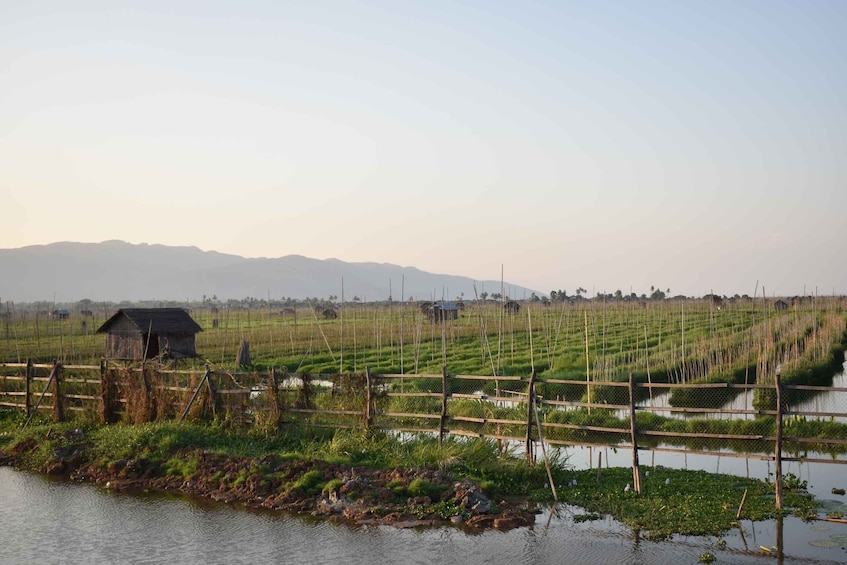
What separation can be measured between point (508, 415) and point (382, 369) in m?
10.0

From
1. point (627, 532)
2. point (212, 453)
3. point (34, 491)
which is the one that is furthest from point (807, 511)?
point (34, 491)

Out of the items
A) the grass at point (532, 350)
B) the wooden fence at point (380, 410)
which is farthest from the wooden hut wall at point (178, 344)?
the wooden fence at point (380, 410)

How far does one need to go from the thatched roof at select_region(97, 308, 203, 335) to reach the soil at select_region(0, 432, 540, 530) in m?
12.5

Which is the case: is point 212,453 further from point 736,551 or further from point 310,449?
point 736,551

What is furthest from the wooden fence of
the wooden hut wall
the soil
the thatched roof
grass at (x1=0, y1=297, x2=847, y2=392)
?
the wooden hut wall

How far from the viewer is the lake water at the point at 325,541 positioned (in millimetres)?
9555

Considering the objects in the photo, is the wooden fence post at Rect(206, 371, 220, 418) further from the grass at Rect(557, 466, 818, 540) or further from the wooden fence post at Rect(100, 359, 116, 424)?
the grass at Rect(557, 466, 818, 540)

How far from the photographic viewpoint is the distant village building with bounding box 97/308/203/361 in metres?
26.9

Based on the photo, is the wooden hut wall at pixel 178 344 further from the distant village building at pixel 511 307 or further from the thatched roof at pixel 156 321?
the distant village building at pixel 511 307

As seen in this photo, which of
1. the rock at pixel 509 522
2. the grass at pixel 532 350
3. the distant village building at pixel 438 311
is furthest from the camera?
the distant village building at pixel 438 311

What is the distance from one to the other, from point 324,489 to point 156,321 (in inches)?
685

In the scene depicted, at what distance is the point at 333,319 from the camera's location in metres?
59.1

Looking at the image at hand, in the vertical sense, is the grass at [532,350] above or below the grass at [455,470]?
above

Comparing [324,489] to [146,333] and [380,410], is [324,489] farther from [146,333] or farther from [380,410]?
[146,333]
